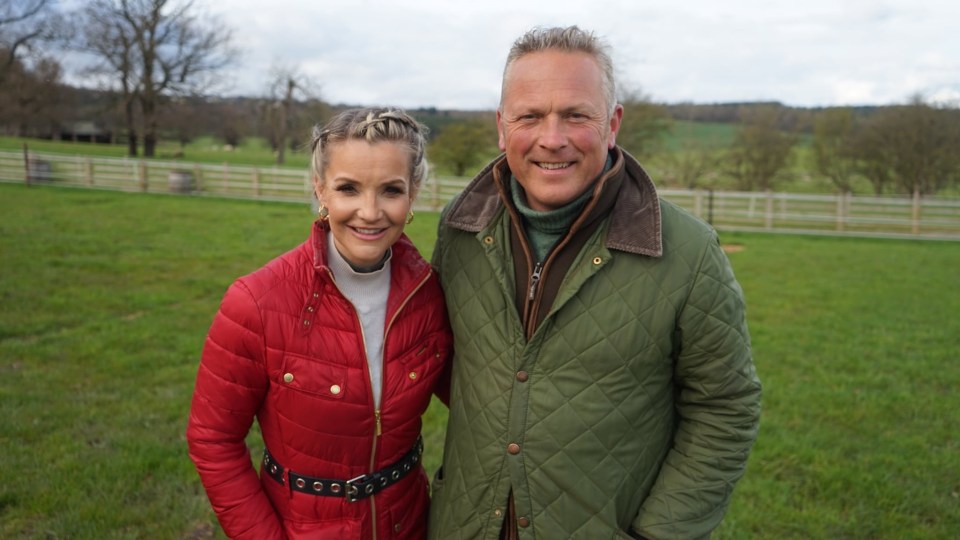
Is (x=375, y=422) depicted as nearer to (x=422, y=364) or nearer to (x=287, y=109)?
(x=422, y=364)

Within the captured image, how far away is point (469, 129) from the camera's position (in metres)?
30.4

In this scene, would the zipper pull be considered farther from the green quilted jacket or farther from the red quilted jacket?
the red quilted jacket

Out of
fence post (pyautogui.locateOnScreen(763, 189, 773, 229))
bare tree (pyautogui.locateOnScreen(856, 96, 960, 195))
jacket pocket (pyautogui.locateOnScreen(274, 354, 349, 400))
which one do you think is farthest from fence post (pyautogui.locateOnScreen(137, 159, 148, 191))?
bare tree (pyautogui.locateOnScreen(856, 96, 960, 195))

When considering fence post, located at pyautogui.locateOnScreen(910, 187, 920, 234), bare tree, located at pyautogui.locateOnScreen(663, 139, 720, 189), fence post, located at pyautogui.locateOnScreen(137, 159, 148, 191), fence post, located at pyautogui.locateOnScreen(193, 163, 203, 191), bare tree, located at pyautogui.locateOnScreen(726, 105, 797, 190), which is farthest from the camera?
bare tree, located at pyautogui.locateOnScreen(663, 139, 720, 189)

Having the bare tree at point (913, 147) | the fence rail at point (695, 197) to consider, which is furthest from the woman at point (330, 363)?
the bare tree at point (913, 147)

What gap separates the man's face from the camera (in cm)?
174

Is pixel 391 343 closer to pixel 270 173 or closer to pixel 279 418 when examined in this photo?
pixel 279 418

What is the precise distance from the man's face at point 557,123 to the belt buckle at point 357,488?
3.07ft

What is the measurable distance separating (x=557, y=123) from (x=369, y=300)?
73 cm

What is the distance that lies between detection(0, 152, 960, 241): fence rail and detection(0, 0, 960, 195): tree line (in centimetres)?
296

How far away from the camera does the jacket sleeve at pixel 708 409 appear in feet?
5.66

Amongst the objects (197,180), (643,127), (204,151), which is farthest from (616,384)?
(204,151)

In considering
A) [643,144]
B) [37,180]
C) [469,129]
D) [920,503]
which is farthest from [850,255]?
[37,180]

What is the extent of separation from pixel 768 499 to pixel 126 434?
406 centimetres
